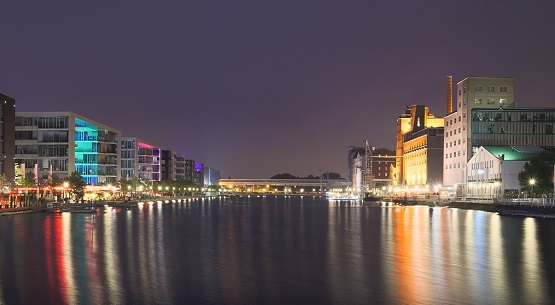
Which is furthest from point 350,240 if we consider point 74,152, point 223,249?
point 74,152

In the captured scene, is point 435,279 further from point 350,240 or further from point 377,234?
point 377,234

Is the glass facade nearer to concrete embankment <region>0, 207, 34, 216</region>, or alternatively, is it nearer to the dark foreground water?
the dark foreground water

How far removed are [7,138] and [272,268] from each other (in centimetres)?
8456

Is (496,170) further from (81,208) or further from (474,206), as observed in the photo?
(81,208)

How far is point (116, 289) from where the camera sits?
25297 mm

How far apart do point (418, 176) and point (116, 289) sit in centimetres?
17948

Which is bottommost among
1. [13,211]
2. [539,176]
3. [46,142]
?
[13,211]

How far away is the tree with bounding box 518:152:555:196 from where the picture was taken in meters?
95.4

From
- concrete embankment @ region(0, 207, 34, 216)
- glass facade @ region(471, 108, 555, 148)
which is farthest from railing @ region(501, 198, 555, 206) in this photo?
concrete embankment @ region(0, 207, 34, 216)

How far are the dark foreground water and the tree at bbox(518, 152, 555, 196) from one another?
45.4 metres

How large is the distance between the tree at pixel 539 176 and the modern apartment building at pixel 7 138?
90.2 m

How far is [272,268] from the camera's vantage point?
1281 inches

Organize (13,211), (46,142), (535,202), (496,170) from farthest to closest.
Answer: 1. (46,142)
2. (496,170)
3. (535,202)
4. (13,211)

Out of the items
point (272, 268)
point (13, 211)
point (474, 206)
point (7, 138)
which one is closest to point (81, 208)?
point (13, 211)
